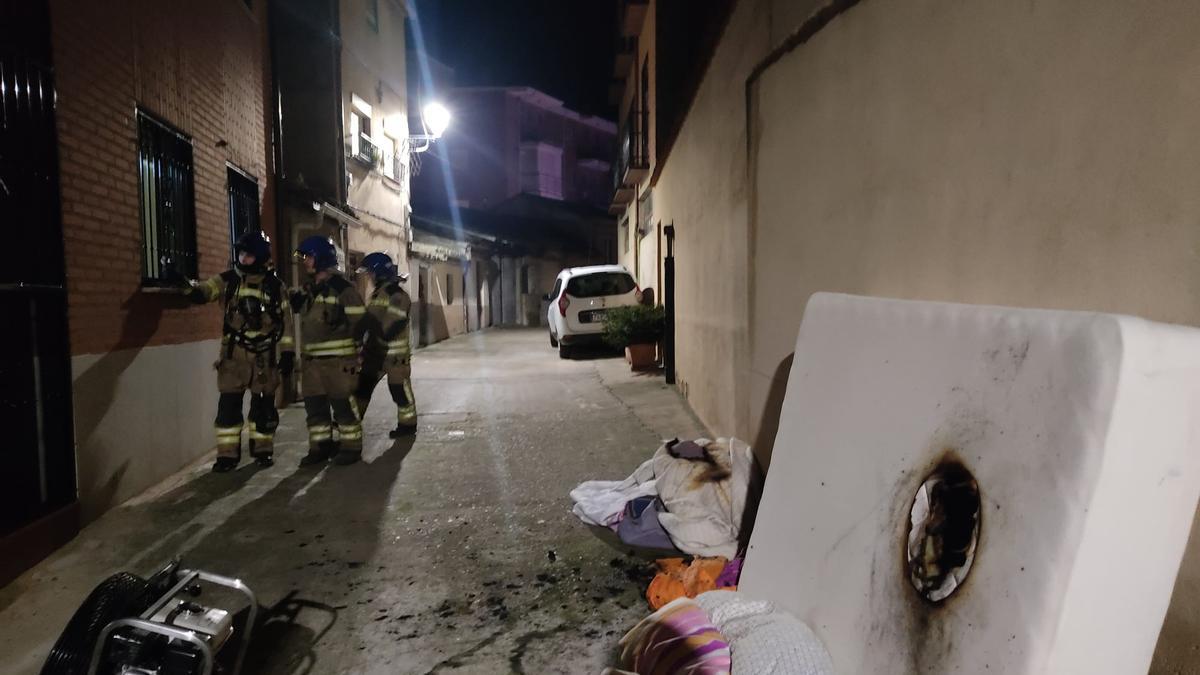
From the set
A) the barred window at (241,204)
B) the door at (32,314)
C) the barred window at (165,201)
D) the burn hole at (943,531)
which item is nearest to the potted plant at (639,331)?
the barred window at (241,204)

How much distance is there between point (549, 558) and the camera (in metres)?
3.56

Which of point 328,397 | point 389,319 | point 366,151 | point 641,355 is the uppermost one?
point 366,151

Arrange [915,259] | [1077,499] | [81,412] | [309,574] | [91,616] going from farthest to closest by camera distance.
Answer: [81,412] → [309,574] → [915,259] → [91,616] → [1077,499]

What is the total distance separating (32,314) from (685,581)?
12.3ft

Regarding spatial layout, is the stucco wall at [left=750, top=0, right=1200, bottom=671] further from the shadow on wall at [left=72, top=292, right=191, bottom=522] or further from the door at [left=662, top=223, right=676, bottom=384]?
the door at [left=662, top=223, right=676, bottom=384]

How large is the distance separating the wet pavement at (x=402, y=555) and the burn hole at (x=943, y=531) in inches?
52.4

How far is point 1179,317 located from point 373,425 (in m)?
6.62

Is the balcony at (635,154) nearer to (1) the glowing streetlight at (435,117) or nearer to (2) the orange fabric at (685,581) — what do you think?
(1) the glowing streetlight at (435,117)

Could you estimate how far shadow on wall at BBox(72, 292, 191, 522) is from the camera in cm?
392

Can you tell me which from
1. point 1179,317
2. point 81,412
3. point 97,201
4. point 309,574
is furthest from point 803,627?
point 97,201

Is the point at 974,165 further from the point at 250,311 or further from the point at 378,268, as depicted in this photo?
the point at 378,268

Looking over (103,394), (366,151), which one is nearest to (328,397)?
(103,394)

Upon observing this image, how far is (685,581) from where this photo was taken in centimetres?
308

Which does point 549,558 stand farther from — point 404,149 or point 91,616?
point 404,149
